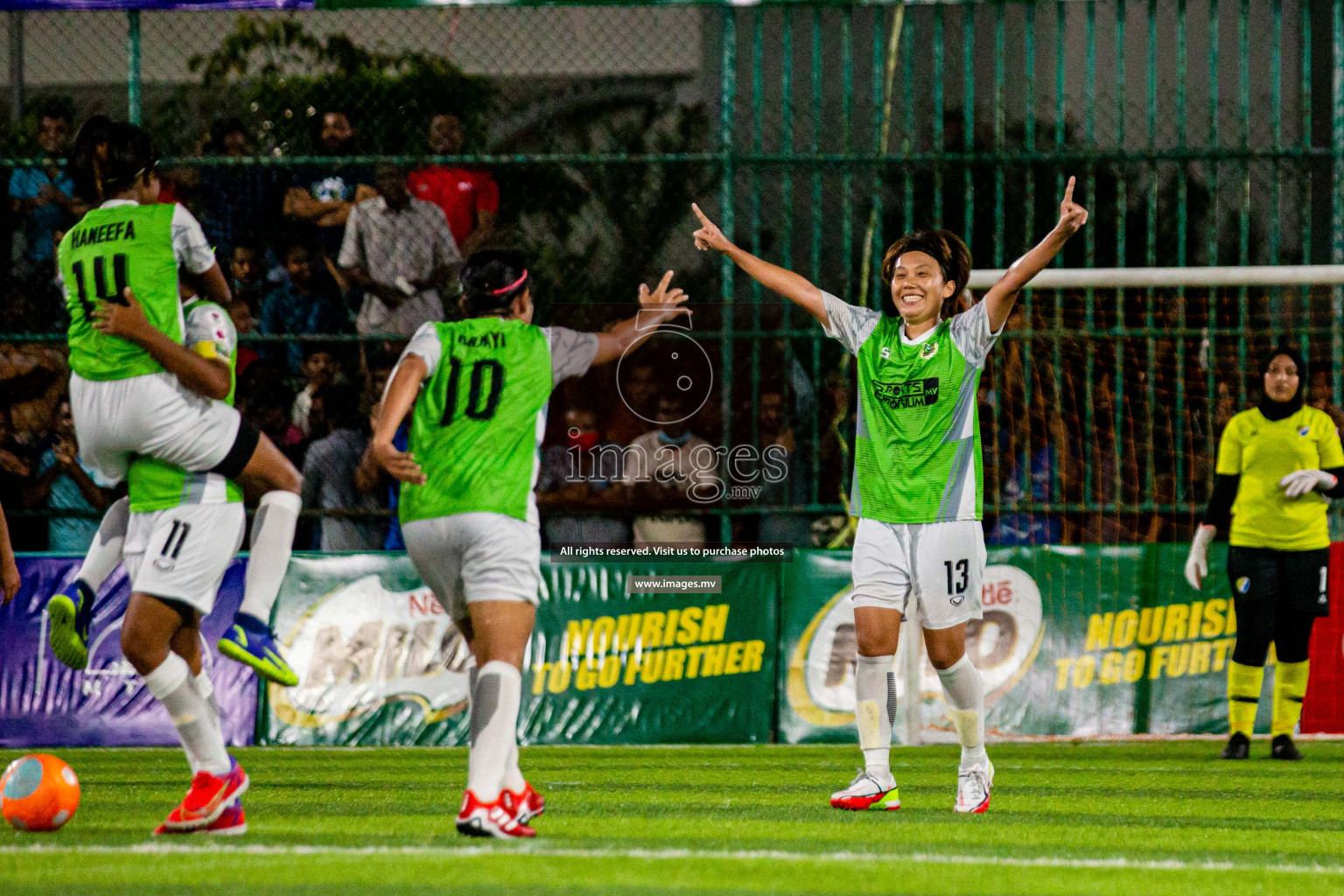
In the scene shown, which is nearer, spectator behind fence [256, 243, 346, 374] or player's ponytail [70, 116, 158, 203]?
player's ponytail [70, 116, 158, 203]

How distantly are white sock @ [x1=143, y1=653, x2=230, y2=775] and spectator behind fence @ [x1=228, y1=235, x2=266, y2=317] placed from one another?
601cm

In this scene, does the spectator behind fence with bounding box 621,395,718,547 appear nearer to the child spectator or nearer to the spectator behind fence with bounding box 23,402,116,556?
the child spectator

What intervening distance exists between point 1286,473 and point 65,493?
307 inches

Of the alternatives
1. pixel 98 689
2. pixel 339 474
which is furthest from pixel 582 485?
pixel 98 689

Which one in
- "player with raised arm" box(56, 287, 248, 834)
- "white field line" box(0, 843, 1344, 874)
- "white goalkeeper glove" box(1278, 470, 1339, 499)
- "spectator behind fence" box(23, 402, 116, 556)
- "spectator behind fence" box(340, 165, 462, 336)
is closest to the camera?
"white field line" box(0, 843, 1344, 874)

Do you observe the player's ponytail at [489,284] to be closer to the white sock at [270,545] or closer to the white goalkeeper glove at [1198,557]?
the white sock at [270,545]

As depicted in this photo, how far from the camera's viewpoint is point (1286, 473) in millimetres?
9414

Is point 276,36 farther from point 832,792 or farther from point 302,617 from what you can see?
point 832,792

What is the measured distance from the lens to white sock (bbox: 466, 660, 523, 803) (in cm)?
529

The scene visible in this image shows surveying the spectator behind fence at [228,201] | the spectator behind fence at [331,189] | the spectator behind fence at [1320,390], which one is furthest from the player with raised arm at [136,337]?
the spectator behind fence at [1320,390]

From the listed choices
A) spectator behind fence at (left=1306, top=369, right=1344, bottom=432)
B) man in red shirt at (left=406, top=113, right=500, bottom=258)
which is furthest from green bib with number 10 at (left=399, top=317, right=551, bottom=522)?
spectator behind fence at (left=1306, top=369, right=1344, bottom=432)

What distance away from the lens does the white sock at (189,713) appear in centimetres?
556

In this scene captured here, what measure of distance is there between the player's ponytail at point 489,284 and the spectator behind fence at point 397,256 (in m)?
5.42

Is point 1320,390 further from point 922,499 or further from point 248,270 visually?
point 248,270
